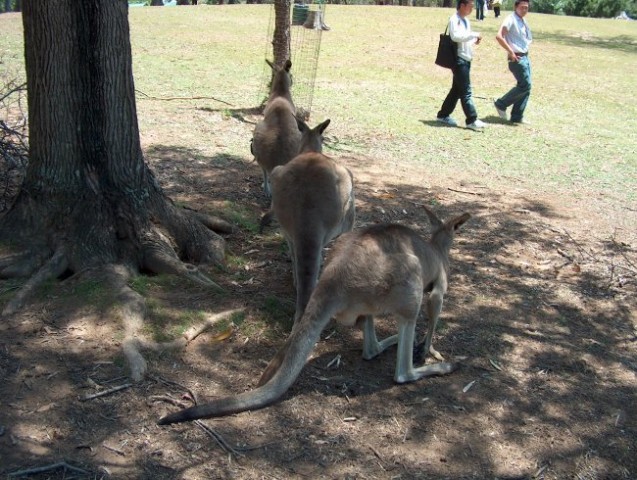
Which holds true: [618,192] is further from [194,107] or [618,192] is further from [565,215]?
[194,107]

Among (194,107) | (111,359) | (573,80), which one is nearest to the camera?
(111,359)

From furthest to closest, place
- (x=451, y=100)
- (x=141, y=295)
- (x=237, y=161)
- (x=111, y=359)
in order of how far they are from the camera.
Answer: (x=451, y=100), (x=237, y=161), (x=141, y=295), (x=111, y=359)

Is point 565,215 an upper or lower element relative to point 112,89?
lower

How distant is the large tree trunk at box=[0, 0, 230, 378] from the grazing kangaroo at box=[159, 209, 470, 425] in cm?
117

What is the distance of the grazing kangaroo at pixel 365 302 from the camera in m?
3.28

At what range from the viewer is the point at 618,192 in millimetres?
7871

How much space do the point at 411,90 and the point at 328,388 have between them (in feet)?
32.1

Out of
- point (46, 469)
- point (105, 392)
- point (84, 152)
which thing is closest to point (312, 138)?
point (84, 152)

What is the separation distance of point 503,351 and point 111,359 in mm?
2287

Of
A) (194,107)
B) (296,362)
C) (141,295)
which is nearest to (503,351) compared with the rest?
(296,362)

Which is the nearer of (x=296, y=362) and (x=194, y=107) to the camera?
(x=296, y=362)

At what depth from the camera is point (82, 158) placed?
423 cm

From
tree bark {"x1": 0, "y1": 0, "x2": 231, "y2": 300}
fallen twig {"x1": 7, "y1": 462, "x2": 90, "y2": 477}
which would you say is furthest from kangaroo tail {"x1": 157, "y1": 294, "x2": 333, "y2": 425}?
tree bark {"x1": 0, "y1": 0, "x2": 231, "y2": 300}

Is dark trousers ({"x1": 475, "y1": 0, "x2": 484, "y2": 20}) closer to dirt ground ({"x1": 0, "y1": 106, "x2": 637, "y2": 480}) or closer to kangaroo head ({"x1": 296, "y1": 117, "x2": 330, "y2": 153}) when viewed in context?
kangaroo head ({"x1": 296, "y1": 117, "x2": 330, "y2": 153})
